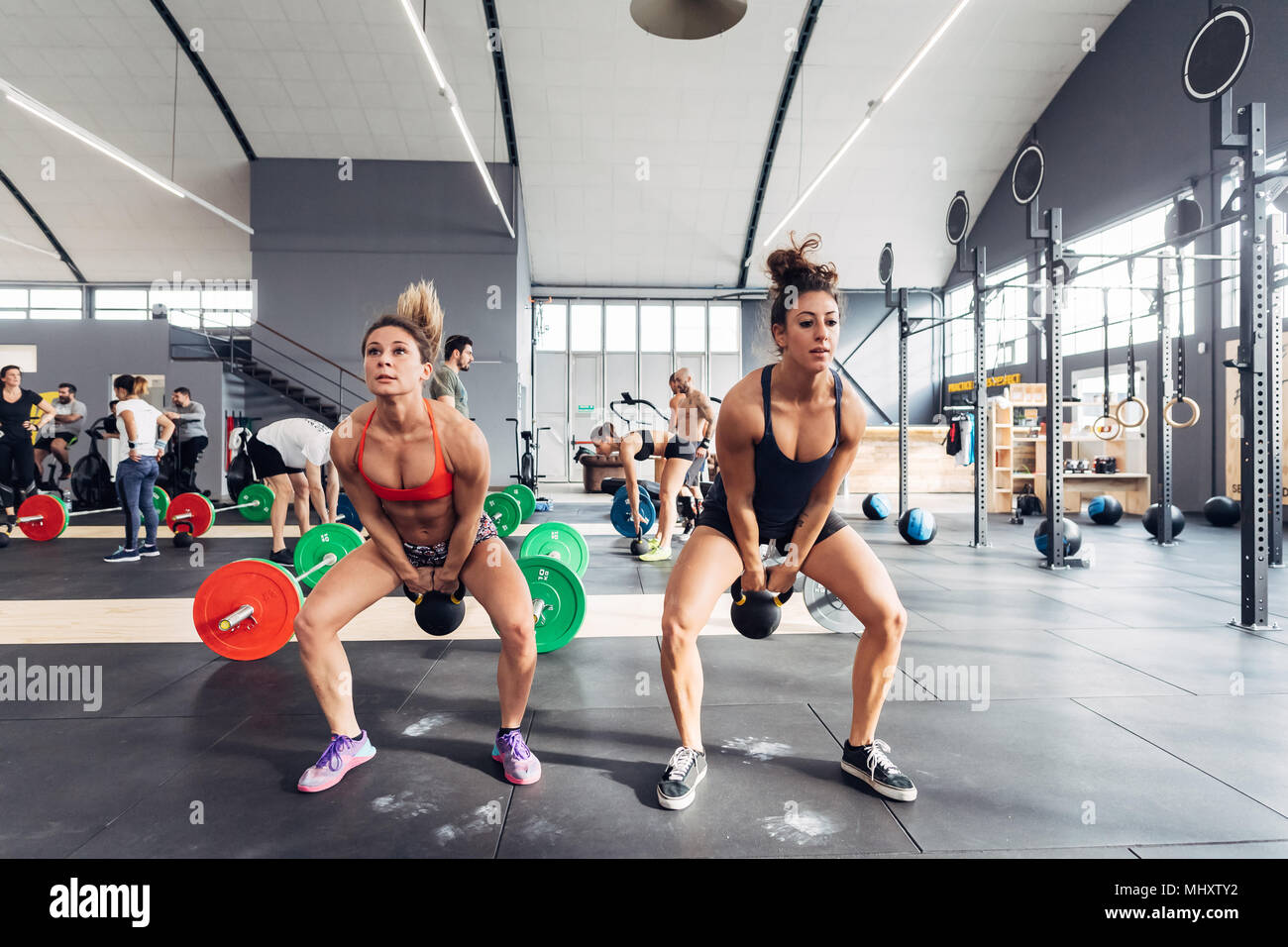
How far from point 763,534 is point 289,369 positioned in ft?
38.4

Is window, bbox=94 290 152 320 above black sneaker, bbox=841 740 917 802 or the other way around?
above

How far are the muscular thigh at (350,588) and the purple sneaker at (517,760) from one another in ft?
1.58

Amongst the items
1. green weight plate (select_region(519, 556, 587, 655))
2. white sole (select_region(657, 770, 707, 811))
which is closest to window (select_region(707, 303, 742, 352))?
green weight plate (select_region(519, 556, 587, 655))

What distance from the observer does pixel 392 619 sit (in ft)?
10.7

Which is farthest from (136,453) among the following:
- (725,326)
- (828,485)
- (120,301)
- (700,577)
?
(120,301)

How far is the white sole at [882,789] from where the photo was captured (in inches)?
60.8

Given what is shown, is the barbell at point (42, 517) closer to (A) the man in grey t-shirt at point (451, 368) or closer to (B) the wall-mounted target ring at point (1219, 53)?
(A) the man in grey t-shirt at point (451, 368)

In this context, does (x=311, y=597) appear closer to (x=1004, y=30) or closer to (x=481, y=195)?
(x=481, y=195)

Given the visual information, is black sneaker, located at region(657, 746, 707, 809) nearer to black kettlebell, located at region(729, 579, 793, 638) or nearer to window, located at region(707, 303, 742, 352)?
black kettlebell, located at region(729, 579, 793, 638)

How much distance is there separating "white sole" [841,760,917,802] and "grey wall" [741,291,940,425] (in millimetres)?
13492

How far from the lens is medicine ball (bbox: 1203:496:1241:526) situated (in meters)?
6.59

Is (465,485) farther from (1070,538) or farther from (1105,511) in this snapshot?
(1105,511)

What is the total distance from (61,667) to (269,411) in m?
9.79
